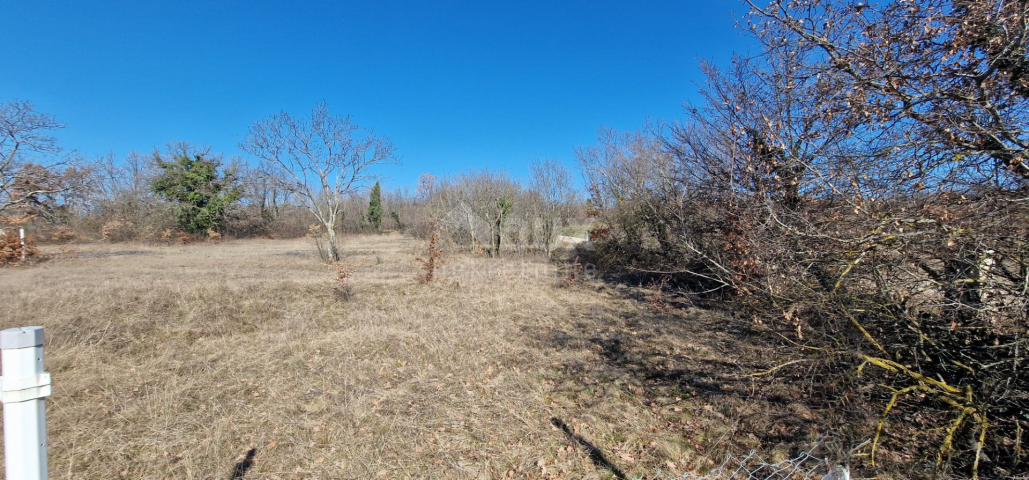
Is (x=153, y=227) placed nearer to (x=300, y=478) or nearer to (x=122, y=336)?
(x=122, y=336)

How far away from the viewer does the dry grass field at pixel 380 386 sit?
3498 millimetres

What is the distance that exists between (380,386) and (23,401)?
3.95 metres

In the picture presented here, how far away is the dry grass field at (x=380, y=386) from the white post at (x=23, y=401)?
2.42 meters

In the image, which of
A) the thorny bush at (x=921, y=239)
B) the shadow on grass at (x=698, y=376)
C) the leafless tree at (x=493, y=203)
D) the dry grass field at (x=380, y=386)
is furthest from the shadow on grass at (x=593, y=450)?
the leafless tree at (x=493, y=203)

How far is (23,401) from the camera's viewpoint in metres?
1.21

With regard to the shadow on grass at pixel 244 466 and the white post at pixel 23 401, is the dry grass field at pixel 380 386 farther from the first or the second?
the white post at pixel 23 401

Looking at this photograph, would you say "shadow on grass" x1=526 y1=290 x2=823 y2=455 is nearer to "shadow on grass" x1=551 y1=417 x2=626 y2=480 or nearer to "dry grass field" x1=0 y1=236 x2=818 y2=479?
"dry grass field" x1=0 y1=236 x2=818 y2=479

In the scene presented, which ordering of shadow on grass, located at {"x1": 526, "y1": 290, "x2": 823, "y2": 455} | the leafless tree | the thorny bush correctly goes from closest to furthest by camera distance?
the thorny bush, shadow on grass, located at {"x1": 526, "y1": 290, "x2": 823, "y2": 455}, the leafless tree

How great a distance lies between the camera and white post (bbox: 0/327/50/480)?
118 centimetres

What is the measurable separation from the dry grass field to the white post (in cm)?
242

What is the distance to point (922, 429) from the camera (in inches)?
137

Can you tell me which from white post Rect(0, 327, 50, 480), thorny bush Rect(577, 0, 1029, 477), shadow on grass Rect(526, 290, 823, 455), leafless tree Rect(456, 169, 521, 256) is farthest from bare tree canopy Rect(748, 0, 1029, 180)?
leafless tree Rect(456, 169, 521, 256)

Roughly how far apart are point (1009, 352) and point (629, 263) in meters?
10.4

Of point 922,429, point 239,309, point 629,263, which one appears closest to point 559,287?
point 629,263
